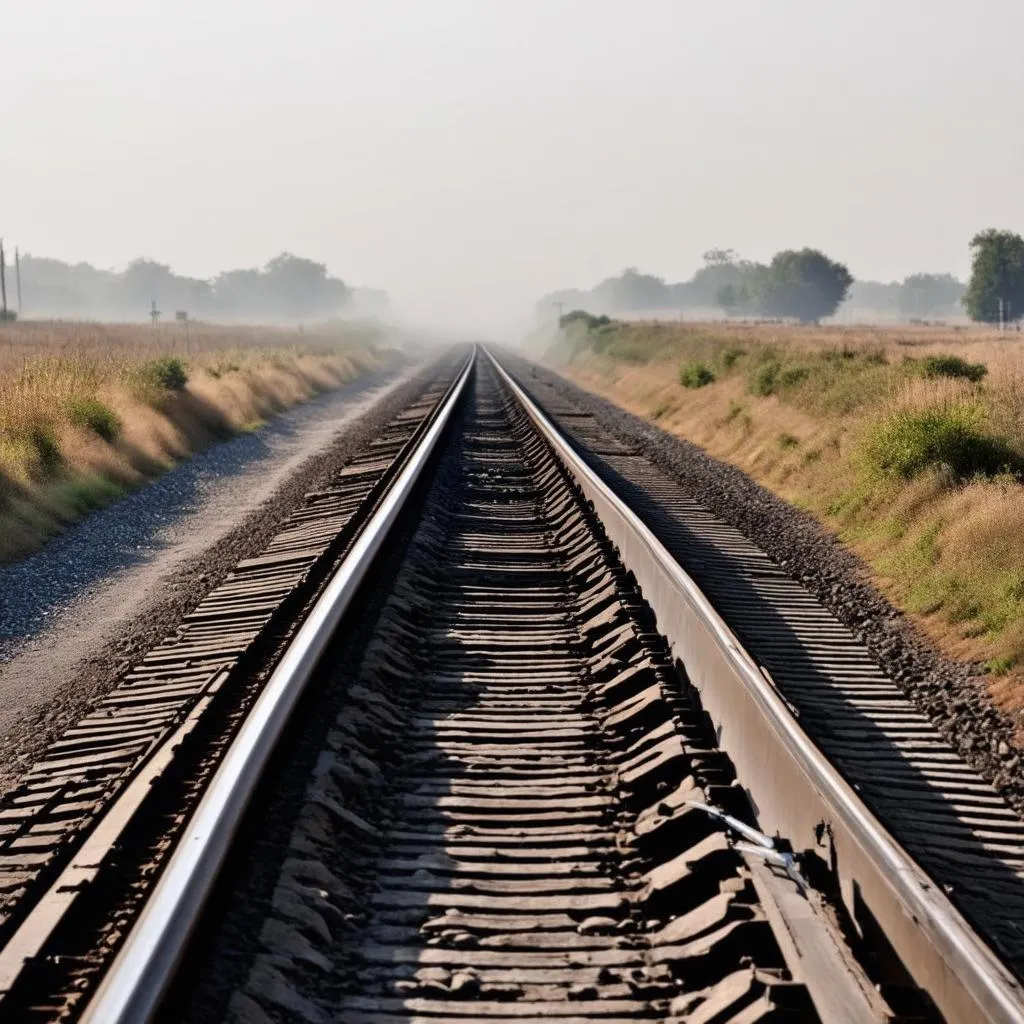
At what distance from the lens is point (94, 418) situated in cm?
1950

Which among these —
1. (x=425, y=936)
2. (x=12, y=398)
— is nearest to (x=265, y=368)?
(x=12, y=398)

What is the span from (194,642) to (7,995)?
16.3 feet

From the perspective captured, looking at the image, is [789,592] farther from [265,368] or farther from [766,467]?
[265,368]

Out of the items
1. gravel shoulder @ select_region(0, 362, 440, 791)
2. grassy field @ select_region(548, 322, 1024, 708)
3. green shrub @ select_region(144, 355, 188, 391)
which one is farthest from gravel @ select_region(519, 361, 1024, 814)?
green shrub @ select_region(144, 355, 188, 391)

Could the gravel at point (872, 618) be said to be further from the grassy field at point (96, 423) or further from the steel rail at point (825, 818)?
the grassy field at point (96, 423)

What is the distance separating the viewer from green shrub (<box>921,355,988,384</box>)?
67.3 feet

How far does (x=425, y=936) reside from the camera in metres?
4.31

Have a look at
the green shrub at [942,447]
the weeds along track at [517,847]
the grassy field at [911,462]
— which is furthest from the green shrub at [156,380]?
the weeds along track at [517,847]

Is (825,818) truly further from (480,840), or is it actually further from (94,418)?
(94,418)

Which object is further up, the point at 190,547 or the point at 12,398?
the point at 12,398

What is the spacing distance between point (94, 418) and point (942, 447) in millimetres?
11369

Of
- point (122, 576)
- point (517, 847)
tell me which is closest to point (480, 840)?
point (517, 847)

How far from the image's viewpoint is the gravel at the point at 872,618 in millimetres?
6887

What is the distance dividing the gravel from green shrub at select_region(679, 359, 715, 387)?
41.9ft
